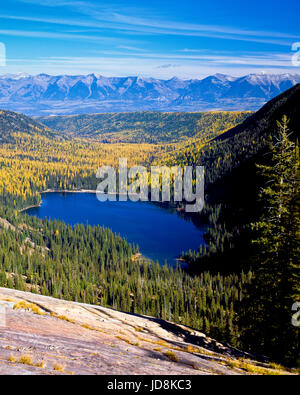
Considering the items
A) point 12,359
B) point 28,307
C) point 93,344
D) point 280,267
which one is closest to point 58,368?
point 12,359

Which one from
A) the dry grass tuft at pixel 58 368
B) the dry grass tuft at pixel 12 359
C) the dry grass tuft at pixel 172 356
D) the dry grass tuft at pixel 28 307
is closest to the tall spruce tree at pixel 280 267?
the dry grass tuft at pixel 172 356

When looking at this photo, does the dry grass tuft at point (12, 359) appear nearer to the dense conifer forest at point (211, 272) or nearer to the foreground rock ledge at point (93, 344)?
the foreground rock ledge at point (93, 344)

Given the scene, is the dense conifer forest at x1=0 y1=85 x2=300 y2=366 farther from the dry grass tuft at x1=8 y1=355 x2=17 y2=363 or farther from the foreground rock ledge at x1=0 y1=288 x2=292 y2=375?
the dry grass tuft at x1=8 y1=355 x2=17 y2=363

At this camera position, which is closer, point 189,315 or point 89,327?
point 89,327

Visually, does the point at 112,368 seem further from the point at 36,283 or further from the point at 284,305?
the point at 36,283

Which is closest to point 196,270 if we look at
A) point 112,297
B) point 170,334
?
point 112,297

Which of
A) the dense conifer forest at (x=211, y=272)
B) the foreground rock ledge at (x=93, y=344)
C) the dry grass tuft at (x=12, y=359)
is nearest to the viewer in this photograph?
the dry grass tuft at (x=12, y=359)
